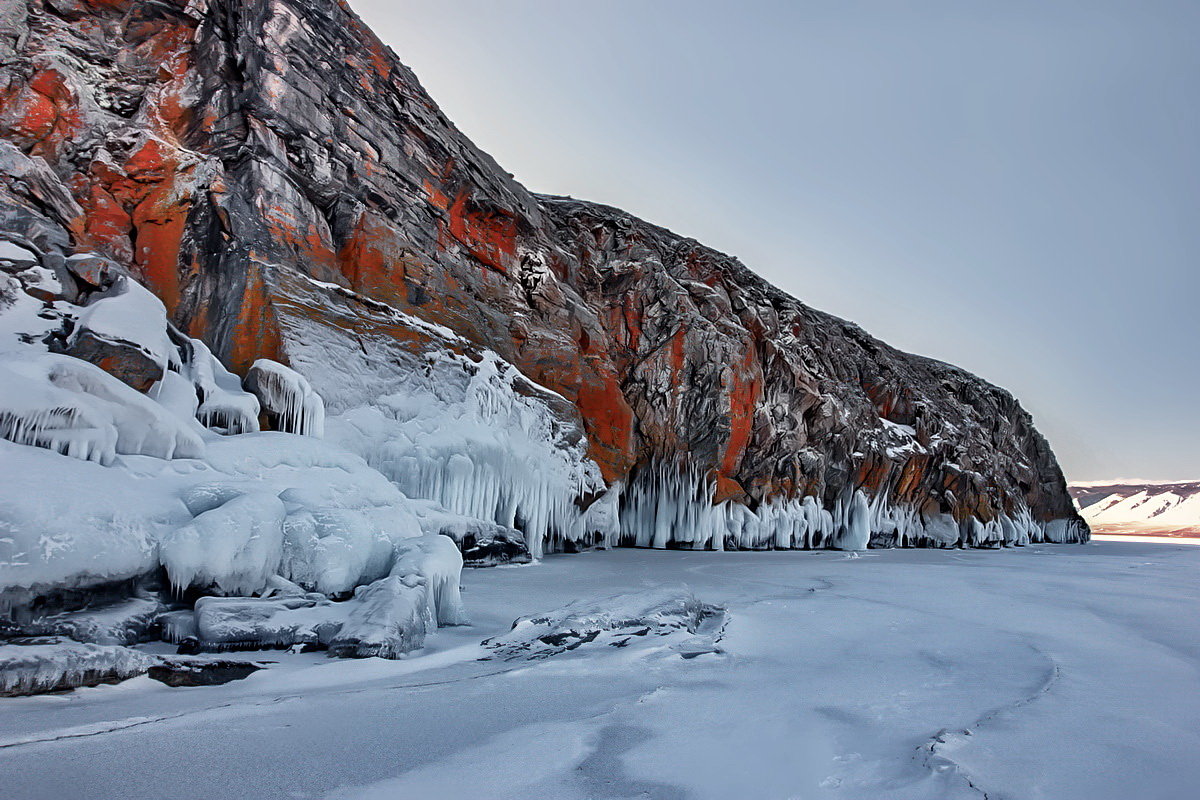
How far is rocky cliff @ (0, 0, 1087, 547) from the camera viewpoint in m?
10.3

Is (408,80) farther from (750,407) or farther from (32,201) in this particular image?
(750,407)

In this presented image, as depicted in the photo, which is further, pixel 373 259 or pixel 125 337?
pixel 373 259

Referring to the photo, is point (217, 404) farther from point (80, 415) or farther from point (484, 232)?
point (484, 232)

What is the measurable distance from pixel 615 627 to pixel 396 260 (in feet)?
35.1

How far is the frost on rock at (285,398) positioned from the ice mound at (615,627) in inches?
215

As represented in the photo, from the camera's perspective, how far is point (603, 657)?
4.42m

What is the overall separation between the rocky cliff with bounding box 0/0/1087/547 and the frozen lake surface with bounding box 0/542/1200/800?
23.9 ft

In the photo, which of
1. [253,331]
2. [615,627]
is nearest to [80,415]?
[253,331]

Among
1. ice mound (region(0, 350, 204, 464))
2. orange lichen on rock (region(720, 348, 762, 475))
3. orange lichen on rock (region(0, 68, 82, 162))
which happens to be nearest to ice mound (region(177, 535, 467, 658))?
ice mound (region(0, 350, 204, 464))

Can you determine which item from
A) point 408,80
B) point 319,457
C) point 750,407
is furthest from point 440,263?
point 750,407

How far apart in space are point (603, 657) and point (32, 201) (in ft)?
37.4

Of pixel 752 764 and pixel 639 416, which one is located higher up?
pixel 639 416

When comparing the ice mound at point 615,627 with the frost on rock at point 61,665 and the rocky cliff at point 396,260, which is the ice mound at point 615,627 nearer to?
the frost on rock at point 61,665

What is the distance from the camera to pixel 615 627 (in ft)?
17.1
